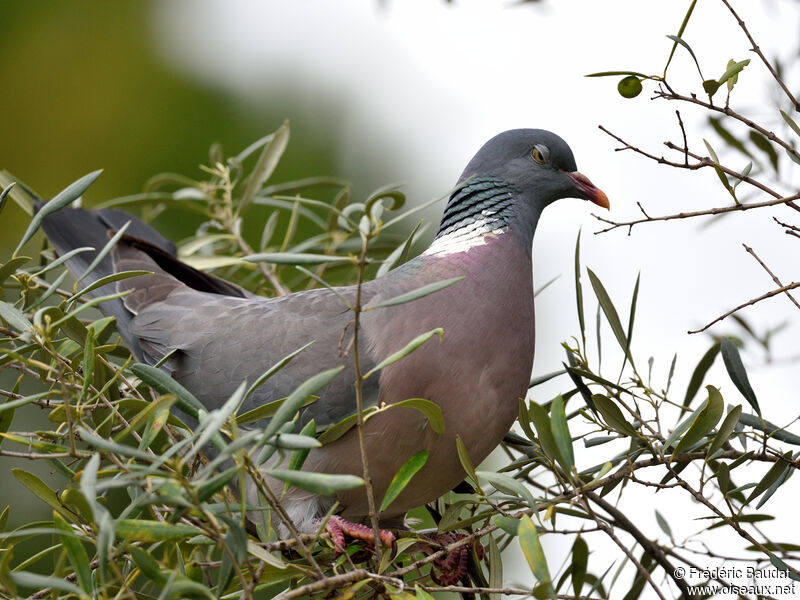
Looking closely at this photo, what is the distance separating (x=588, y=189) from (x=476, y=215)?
32 centimetres

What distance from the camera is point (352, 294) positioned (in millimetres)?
2031

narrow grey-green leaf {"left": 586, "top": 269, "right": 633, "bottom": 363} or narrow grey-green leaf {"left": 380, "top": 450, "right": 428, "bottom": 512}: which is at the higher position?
narrow grey-green leaf {"left": 586, "top": 269, "right": 633, "bottom": 363}

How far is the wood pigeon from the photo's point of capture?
1.88m

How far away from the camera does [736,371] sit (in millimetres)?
1597

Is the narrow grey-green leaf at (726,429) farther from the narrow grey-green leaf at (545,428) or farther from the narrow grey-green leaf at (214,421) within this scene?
the narrow grey-green leaf at (214,421)

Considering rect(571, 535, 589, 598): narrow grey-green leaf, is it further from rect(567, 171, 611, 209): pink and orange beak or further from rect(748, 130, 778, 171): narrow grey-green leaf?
rect(567, 171, 611, 209): pink and orange beak

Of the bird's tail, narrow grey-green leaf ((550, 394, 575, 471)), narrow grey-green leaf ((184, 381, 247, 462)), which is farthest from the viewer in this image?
the bird's tail

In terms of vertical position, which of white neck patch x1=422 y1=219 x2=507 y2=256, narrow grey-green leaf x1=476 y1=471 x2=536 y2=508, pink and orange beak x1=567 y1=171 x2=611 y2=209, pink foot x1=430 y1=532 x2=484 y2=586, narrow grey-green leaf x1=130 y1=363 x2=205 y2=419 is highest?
pink and orange beak x1=567 y1=171 x2=611 y2=209

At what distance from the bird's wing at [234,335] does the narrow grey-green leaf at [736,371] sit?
0.72m

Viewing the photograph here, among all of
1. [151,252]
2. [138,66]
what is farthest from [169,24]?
[151,252]

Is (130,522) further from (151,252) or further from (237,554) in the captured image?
(151,252)

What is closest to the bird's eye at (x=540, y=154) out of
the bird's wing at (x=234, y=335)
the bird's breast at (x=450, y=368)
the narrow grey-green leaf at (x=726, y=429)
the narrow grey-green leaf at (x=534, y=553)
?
the bird's breast at (x=450, y=368)

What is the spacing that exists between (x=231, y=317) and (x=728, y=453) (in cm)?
126

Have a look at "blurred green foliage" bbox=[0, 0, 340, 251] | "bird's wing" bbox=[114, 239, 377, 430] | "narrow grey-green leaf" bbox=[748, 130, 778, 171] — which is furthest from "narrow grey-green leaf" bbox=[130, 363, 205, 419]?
"blurred green foliage" bbox=[0, 0, 340, 251]
